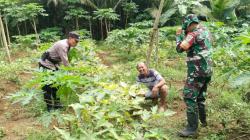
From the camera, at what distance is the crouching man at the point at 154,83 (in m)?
6.34

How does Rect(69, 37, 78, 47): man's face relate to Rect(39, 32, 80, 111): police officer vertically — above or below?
above

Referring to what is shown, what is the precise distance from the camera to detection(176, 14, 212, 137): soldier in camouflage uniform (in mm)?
4867

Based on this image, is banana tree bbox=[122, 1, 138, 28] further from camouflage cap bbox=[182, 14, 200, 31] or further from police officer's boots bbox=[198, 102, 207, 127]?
camouflage cap bbox=[182, 14, 200, 31]

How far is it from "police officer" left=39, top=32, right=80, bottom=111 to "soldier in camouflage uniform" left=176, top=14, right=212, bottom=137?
6.59 ft

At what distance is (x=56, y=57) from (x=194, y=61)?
8.64 feet

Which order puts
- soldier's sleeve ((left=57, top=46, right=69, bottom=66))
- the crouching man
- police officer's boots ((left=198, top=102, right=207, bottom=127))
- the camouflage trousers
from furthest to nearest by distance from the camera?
1. the crouching man
2. soldier's sleeve ((left=57, top=46, right=69, bottom=66))
3. police officer's boots ((left=198, top=102, right=207, bottom=127))
4. the camouflage trousers

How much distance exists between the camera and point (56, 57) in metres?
6.53

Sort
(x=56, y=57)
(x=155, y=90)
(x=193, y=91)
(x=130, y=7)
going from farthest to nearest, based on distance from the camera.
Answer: (x=130, y=7)
(x=56, y=57)
(x=155, y=90)
(x=193, y=91)

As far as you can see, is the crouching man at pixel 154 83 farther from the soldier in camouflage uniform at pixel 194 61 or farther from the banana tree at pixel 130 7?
the banana tree at pixel 130 7

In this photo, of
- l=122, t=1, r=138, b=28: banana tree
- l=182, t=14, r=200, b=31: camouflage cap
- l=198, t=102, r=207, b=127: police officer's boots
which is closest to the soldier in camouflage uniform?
l=182, t=14, r=200, b=31: camouflage cap

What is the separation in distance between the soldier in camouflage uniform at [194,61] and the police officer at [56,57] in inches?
79.0

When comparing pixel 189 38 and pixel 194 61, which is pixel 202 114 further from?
pixel 189 38

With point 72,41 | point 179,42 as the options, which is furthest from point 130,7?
point 179,42

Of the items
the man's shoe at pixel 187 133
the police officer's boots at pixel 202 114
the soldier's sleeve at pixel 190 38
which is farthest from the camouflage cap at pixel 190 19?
the man's shoe at pixel 187 133
